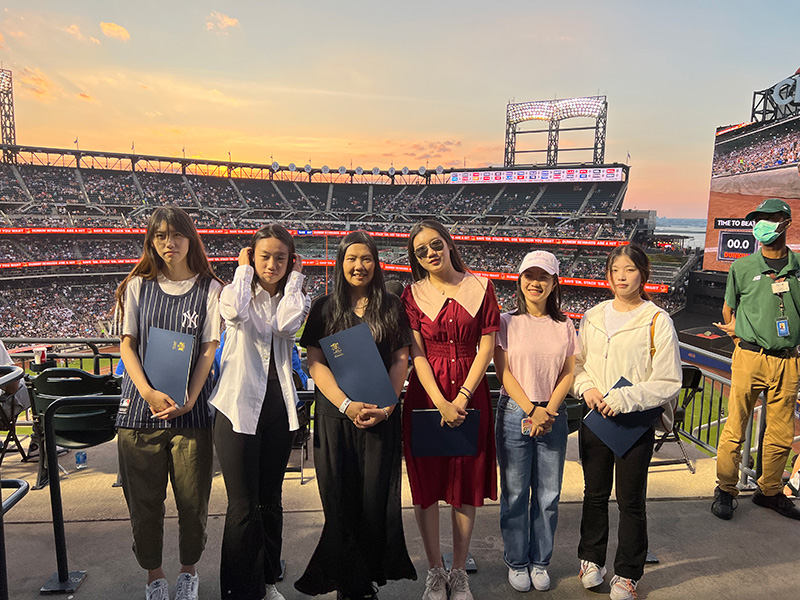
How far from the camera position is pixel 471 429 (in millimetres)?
2711

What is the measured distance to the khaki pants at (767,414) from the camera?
3727 millimetres

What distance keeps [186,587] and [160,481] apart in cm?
63

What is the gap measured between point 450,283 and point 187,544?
2118 mm

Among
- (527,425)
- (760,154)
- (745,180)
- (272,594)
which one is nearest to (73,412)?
(272,594)

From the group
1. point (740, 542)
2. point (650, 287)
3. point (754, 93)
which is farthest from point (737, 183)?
point (740, 542)

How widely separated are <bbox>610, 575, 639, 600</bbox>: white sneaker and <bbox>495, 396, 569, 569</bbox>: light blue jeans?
397 millimetres

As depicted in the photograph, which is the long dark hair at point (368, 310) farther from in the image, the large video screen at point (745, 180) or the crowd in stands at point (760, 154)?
the crowd in stands at point (760, 154)

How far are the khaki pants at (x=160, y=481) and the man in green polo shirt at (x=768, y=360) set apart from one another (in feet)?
12.5

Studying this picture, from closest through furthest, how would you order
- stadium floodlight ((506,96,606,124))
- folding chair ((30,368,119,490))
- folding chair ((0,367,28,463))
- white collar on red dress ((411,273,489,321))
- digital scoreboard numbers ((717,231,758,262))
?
white collar on red dress ((411,273,489,321)) < folding chair ((0,367,28,463)) < folding chair ((30,368,119,490)) < digital scoreboard numbers ((717,231,758,262)) < stadium floodlight ((506,96,606,124))

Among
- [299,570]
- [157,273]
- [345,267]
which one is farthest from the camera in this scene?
[299,570]

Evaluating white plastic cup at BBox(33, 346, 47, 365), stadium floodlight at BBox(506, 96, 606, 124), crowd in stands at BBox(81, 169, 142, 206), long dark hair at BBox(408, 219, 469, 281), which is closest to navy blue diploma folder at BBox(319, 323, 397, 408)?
long dark hair at BBox(408, 219, 469, 281)

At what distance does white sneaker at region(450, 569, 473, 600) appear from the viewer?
106 inches

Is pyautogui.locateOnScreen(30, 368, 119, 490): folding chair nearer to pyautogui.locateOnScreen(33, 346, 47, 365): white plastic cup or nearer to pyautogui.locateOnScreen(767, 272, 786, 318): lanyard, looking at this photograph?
pyautogui.locateOnScreen(33, 346, 47, 365): white plastic cup

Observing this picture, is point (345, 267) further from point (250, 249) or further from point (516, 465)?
point (516, 465)
